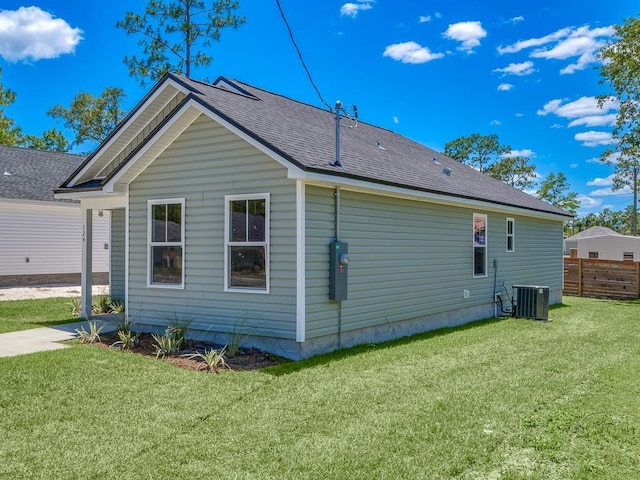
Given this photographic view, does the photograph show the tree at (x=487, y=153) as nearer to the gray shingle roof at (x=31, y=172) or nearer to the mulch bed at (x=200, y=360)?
Result: the gray shingle roof at (x=31, y=172)

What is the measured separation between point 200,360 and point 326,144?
4521mm

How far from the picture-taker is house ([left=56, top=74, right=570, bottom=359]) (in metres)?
7.67

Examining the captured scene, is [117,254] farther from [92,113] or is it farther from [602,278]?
[92,113]

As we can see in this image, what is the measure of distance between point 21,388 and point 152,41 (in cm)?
Answer: 1983

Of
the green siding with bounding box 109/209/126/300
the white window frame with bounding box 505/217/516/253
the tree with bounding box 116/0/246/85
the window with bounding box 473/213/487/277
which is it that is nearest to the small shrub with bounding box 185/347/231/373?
the green siding with bounding box 109/209/126/300

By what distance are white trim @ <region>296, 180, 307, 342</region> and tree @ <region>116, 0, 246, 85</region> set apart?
17.6 m

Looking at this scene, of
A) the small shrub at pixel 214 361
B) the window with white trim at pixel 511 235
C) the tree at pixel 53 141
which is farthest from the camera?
the tree at pixel 53 141

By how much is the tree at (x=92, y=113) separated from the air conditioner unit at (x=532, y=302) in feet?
102

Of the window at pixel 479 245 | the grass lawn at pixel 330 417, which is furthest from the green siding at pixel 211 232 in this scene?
the window at pixel 479 245

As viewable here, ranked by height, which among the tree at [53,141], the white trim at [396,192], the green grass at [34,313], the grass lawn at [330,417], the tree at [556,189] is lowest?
the grass lawn at [330,417]

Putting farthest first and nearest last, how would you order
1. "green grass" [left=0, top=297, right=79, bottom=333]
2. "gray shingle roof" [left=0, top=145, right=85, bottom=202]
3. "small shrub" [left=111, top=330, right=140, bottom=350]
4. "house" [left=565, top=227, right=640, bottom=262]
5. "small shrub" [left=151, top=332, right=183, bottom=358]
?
"house" [left=565, top=227, right=640, bottom=262] → "gray shingle roof" [left=0, top=145, right=85, bottom=202] → "green grass" [left=0, top=297, right=79, bottom=333] → "small shrub" [left=111, top=330, right=140, bottom=350] → "small shrub" [left=151, top=332, right=183, bottom=358]

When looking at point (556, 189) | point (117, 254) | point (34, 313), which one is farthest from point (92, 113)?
point (556, 189)

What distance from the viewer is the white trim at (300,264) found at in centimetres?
743

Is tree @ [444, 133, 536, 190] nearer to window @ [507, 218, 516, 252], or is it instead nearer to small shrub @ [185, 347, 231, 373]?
window @ [507, 218, 516, 252]
